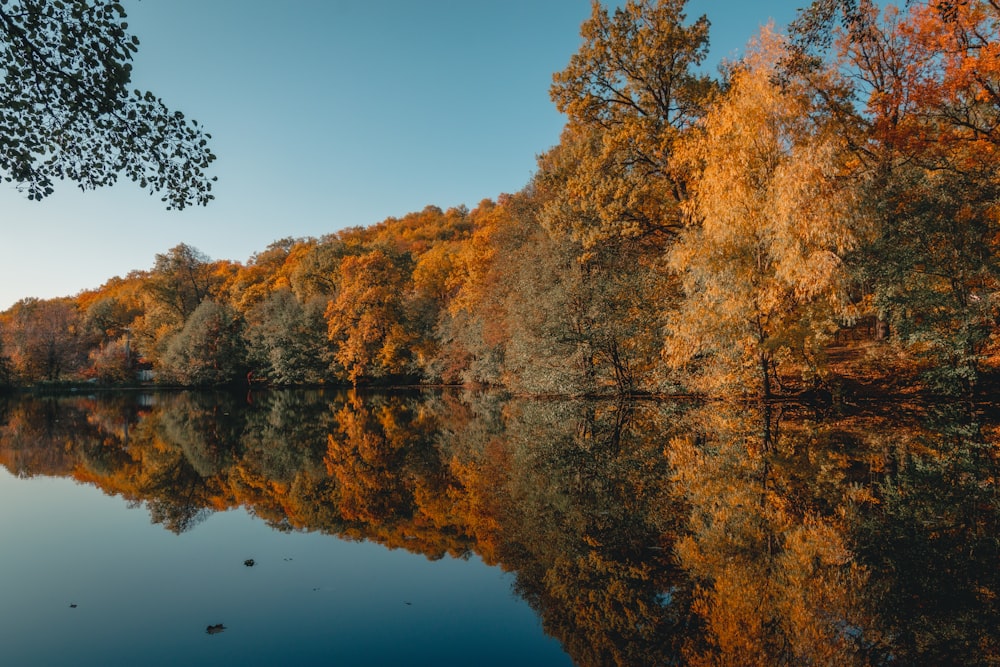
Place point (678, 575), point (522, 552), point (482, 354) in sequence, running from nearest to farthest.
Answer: point (678, 575) → point (522, 552) → point (482, 354)

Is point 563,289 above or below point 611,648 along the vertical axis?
above

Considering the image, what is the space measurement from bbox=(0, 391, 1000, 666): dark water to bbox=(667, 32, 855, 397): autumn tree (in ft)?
16.2

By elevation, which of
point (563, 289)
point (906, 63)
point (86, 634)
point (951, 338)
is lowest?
point (86, 634)

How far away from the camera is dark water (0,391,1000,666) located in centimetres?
421

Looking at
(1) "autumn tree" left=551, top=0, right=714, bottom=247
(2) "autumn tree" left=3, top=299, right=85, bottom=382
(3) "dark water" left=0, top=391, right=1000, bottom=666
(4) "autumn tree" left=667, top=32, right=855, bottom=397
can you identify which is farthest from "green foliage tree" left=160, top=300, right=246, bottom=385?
(4) "autumn tree" left=667, top=32, right=855, bottom=397

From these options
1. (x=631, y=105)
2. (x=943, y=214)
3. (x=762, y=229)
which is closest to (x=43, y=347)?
(x=631, y=105)

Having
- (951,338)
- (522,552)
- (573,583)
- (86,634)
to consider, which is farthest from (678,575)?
(951,338)

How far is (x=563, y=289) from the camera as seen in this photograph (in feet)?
75.4

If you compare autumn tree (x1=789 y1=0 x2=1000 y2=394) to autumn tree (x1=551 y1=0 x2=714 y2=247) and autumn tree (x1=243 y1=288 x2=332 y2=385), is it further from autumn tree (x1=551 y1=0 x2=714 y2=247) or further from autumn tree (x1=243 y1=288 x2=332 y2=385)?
autumn tree (x1=243 y1=288 x2=332 y2=385)

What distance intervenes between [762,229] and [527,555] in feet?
47.1

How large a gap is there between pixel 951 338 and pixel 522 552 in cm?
1737

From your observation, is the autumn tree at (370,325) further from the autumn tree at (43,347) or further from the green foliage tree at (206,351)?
the autumn tree at (43,347)

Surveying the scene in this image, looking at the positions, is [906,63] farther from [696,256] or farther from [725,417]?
[725,417]

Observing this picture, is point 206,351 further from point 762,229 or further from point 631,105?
point 762,229
